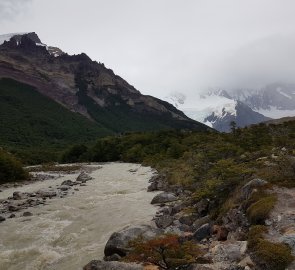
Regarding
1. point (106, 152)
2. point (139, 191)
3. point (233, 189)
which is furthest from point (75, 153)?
point (233, 189)

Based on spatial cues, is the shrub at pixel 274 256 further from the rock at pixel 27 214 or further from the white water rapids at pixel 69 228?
the rock at pixel 27 214

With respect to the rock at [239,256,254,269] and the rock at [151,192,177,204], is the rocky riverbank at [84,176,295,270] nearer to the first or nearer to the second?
the rock at [239,256,254,269]

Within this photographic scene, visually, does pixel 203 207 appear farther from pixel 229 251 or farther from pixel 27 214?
pixel 27 214

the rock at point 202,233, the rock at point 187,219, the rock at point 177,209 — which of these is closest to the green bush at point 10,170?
the rock at point 177,209

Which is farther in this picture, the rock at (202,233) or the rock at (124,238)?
the rock at (202,233)

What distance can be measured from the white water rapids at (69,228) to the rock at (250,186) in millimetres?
7821

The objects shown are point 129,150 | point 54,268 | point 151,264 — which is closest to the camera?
point 151,264

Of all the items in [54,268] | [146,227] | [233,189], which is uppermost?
[233,189]

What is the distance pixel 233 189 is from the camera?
29.1 meters

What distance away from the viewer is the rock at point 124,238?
21.4 m

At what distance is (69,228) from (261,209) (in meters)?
14.1

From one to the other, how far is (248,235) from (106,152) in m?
112

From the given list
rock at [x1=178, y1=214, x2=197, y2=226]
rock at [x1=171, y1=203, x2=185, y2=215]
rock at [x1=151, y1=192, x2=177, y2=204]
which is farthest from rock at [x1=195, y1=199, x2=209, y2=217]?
rock at [x1=151, y1=192, x2=177, y2=204]

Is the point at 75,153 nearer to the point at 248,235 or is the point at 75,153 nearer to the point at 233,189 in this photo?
the point at 233,189
